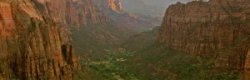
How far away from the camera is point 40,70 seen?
532 feet

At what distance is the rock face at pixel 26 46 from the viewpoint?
158 metres

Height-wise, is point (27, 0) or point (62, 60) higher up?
point (27, 0)

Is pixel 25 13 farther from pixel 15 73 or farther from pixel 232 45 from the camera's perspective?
pixel 232 45

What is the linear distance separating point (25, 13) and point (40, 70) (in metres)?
16.3

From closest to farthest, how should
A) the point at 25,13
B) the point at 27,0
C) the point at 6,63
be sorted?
the point at 6,63 < the point at 25,13 < the point at 27,0

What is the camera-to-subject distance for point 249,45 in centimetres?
17238

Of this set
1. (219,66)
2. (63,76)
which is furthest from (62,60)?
(219,66)

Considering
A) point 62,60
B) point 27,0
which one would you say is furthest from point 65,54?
point 27,0

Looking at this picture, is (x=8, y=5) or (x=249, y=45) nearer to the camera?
(x=8, y=5)

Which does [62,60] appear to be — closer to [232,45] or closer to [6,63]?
[6,63]

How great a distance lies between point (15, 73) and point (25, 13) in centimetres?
1719

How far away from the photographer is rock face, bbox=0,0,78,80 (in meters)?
158

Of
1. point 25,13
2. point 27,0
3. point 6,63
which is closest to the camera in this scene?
point 6,63

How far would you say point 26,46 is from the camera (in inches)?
6275
